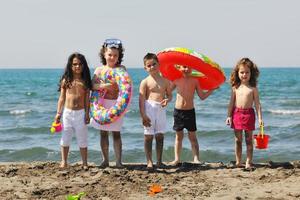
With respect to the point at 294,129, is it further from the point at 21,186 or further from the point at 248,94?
the point at 21,186

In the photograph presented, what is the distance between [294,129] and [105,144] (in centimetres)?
736

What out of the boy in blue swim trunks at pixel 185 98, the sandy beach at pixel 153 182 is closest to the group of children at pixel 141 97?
the boy in blue swim trunks at pixel 185 98

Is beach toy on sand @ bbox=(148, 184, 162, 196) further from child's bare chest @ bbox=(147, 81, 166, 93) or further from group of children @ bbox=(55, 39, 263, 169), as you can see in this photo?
child's bare chest @ bbox=(147, 81, 166, 93)

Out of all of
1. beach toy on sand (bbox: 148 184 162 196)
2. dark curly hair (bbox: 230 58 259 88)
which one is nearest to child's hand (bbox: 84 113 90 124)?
beach toy on sand (bbox: 148 184 162 196)

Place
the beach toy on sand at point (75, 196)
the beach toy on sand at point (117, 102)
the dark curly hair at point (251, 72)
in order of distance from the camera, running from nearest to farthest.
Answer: the beach toy on sand at point (75, 196)
the beach toy on sand at point (117, 102)
the dark curly hair at point (251, 72)

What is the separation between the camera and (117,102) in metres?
6.67

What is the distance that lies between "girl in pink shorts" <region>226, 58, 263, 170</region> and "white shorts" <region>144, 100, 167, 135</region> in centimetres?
96

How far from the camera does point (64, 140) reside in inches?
271

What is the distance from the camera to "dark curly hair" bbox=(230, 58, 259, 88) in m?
6.84

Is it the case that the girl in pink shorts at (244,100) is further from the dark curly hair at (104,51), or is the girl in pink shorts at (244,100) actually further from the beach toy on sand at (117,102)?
the dark curly hair at (104,51)

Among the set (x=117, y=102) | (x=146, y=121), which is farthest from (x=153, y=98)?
(x=117, y=102)

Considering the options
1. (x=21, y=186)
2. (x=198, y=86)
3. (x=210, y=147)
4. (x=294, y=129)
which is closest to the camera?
(x=21, y=186)

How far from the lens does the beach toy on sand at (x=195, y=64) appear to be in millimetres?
6898

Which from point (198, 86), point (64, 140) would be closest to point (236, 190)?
point (198, 86)
